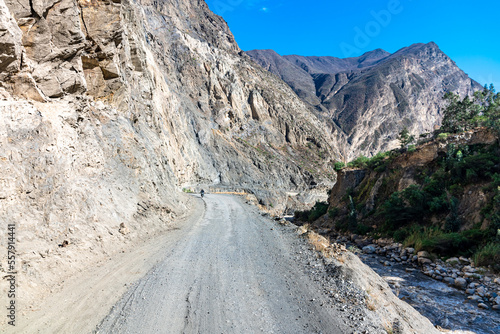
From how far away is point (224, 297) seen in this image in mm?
5488

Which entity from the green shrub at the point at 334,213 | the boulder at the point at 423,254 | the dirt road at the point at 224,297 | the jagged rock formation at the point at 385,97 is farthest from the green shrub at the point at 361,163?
the jagged rock formation at the point at 385,97

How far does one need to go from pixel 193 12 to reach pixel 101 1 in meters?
85.3

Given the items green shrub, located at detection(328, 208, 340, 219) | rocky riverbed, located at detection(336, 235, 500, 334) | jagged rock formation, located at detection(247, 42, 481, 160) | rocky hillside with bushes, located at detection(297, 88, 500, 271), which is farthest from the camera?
jagged rock formation, located at detection(247, 42, 481, 160)

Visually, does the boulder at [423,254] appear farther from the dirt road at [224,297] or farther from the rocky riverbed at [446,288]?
the dirt road at [224,297]

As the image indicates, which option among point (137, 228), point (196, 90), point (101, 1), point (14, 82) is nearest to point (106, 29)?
point (101, 1)

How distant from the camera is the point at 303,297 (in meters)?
5.55

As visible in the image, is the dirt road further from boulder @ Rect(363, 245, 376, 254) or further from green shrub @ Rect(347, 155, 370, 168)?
green shrub @ Rect(347, 155, 370, 168)

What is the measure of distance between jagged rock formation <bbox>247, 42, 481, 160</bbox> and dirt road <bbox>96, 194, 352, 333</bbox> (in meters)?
115

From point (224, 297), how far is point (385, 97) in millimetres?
148944

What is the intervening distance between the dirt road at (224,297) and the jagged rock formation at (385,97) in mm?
115181

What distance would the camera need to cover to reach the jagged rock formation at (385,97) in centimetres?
12320

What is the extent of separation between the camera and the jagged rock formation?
404ft

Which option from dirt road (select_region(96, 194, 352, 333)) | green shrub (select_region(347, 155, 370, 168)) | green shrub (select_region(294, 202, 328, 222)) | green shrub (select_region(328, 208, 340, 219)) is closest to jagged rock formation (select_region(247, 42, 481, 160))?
green shrub (select_region(294, 202, 328, 222))

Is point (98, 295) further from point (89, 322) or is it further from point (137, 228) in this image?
point (137, 228)
